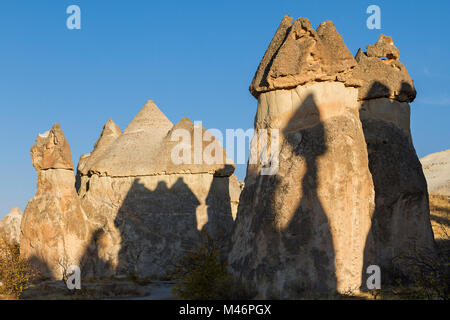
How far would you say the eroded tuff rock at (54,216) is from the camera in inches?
537

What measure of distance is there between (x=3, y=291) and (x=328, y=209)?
5.83 m

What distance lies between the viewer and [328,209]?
8297 mm

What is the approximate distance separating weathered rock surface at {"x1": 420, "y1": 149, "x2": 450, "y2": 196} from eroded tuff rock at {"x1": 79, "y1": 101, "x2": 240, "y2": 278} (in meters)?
34.2

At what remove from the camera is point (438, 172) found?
61.0 meters

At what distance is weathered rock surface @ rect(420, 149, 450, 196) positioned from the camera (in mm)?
51019

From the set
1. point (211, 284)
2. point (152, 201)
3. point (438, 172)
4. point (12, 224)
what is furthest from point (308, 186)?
point (438, 172)

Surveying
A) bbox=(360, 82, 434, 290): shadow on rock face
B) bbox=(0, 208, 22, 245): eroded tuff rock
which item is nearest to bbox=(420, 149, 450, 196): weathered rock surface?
bbox=(0, 208, 22, 245): eroded tuff rock

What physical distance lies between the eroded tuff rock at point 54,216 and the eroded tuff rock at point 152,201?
68 centimetres

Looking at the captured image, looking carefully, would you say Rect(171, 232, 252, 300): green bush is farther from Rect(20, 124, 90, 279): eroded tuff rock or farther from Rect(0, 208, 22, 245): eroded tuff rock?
Rect(0, 208, 22, 245): eroded tuff rock

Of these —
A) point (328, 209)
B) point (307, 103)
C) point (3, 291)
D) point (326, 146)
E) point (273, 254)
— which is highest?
point (307, 103)

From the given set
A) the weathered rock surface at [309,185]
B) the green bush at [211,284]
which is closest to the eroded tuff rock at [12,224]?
the green bush at [211,284]

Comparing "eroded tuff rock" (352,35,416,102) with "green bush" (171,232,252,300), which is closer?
"green bush" (171,232,252,300)
